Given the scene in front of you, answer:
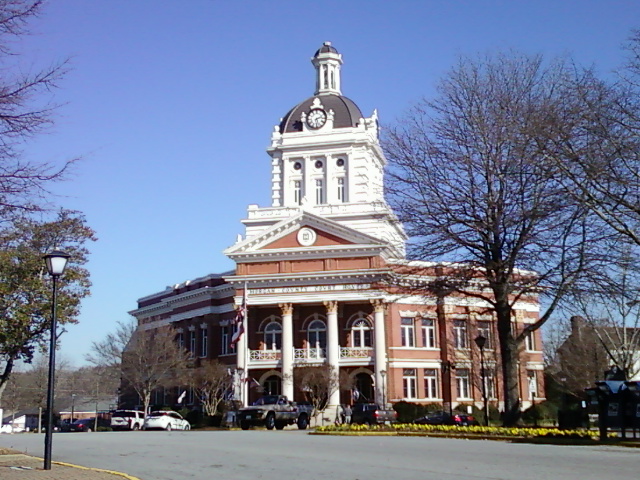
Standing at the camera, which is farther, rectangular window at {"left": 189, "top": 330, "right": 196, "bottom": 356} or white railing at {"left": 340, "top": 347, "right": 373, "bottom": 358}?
rectangular window at {"left": 189, "top": 330, "right": 196, "bottom": 356}

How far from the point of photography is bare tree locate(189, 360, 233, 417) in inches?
2130

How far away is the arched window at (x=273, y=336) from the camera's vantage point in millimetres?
56531

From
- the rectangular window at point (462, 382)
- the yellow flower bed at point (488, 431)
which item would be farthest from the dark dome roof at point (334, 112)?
the yellow flower bed at point (488, 431)

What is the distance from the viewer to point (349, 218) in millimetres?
61594

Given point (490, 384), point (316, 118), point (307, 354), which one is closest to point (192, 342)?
point (307, 354)

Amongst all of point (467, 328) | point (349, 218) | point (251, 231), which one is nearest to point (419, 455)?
point (467, 328)

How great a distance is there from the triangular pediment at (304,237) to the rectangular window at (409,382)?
977cm

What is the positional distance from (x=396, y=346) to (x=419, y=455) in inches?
1466

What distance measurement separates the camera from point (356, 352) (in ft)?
175

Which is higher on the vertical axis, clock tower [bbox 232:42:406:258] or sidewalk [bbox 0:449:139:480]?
clock tower [bbox 232:42:406:258]

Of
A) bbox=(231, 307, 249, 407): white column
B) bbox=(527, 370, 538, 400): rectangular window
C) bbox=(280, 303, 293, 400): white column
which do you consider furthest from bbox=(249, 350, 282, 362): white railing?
bbox=(527, 370, 538, 400): rectangular window

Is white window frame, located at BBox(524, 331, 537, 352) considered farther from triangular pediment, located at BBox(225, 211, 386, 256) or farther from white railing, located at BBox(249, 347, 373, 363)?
triangular pediment, located at BBox(225, 211, 386, 256)

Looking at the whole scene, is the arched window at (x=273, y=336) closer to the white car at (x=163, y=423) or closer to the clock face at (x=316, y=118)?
the white car at (x=163, y=423)

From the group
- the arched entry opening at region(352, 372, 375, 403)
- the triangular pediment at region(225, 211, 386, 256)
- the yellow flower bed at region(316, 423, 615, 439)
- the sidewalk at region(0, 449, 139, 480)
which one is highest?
the triangular pediment at region(225, 211, 386, 256)
